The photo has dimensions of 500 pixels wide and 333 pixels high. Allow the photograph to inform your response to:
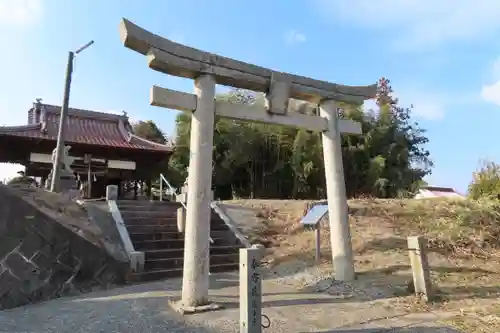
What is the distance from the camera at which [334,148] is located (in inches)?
271

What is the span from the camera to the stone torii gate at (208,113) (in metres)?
5.12

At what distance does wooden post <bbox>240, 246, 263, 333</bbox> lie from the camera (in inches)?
153

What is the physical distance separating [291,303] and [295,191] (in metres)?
12.5

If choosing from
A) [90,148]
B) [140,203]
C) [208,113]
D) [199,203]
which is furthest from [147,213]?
[90,148]

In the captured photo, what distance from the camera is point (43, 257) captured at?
6414 millimetres

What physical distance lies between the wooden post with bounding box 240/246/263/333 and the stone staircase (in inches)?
157

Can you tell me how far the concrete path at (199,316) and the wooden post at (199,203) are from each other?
389 mm

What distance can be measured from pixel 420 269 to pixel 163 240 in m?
5.68

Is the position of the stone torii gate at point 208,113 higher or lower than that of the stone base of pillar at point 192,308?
higher

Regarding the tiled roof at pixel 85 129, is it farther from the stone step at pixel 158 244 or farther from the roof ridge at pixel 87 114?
the stone step at pixel 158 244

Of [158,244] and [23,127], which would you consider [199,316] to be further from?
[23,127]

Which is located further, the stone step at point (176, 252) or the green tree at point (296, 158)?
the green tree at point (296, 158)

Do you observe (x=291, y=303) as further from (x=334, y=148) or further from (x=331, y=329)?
(x=334, y=148)

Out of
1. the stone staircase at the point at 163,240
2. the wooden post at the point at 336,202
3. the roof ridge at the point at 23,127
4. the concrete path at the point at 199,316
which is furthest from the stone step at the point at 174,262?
the roof ridge at the point at 23,127
